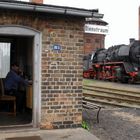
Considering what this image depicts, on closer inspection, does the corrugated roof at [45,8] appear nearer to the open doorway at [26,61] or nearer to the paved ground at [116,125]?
the open doorway at [26,61]

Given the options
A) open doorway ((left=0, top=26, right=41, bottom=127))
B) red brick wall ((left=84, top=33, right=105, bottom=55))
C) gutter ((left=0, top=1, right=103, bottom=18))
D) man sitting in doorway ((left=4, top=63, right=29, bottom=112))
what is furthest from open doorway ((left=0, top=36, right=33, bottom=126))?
red brick wall ((left=84, top=33, right=105, bottom=55))

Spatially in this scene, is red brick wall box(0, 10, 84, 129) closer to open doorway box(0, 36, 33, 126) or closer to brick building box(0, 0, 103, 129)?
brick building box(0, 0, 103, 129)

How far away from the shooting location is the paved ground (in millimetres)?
8884

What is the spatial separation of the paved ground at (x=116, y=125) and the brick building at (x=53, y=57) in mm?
749

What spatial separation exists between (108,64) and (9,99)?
67.4 feet

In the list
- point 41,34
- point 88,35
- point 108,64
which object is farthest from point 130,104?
point 88,35

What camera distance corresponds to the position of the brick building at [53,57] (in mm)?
8492

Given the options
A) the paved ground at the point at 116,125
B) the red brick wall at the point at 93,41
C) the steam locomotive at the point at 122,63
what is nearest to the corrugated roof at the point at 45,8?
the paved ground at the point at 116,125

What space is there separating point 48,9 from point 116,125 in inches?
146

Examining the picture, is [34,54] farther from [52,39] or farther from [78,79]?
[78,79]

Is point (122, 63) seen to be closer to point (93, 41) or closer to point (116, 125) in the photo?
point (116, 125)

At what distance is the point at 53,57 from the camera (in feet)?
29.1

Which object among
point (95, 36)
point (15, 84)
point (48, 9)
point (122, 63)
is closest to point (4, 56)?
point (15, 84)

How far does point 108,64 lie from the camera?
30.8 meters
